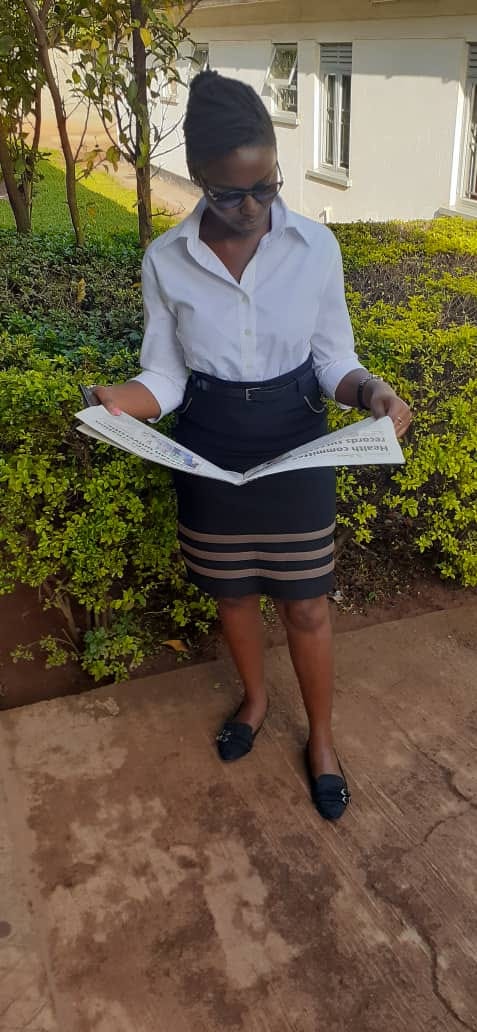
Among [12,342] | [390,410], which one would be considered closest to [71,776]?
[390,410]

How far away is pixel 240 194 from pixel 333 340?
1.56 feet

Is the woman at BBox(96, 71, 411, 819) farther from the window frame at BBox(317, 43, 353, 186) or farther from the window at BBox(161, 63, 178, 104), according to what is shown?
the window frame at BBox(317, 43, 353, 186)

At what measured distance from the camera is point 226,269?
6.83ft

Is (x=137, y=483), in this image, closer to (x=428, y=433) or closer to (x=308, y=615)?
(x=308, y=615)

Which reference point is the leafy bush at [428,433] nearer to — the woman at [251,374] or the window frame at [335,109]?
the woman at [251,374]

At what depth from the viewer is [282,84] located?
40.3 feet

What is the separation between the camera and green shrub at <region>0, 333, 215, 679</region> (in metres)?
2.67

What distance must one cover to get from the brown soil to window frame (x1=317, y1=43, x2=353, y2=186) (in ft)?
28.6

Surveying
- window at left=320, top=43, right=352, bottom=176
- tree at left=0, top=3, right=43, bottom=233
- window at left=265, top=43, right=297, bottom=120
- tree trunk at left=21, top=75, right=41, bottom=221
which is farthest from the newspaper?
window at left=265, top=43, right=297, bottom=120

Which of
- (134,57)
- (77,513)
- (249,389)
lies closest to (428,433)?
(249,389)

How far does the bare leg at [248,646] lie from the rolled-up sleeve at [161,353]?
0.63 m

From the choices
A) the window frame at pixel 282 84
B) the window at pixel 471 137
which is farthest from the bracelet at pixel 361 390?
the window frame at pixel 282 84

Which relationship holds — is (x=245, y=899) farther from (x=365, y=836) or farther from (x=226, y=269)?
(x=226, y=269)

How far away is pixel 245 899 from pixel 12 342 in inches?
92.0
